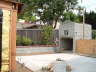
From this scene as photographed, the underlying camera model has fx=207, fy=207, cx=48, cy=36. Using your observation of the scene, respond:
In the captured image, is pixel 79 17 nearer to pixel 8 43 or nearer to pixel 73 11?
pixel 73 11

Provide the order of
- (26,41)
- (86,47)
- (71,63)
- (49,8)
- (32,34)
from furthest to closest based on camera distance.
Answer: (49,8), (32,34), (26,41), (86,47), (71,63)

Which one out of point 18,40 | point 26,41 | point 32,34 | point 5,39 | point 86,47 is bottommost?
point 86,47

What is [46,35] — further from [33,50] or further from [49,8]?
[49,8]

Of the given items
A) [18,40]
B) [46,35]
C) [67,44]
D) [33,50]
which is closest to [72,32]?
[46,35]

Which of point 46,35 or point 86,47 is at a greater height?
point 46,35

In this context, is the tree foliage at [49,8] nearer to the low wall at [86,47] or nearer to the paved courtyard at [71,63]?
the low wall at [86,47]

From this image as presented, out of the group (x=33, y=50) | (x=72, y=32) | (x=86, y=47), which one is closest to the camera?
(x=86, y=47)

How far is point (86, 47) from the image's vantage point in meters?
20.8

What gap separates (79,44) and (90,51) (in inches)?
65.9

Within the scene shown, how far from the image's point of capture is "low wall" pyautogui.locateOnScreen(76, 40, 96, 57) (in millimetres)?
20000

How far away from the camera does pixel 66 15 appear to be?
29.7 metres

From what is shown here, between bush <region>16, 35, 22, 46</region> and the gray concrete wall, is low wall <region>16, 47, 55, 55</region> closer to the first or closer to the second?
the gray concrete wall

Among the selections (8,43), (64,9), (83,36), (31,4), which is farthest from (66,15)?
(8,43)

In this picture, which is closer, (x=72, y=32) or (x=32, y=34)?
(x=72, y=32)
